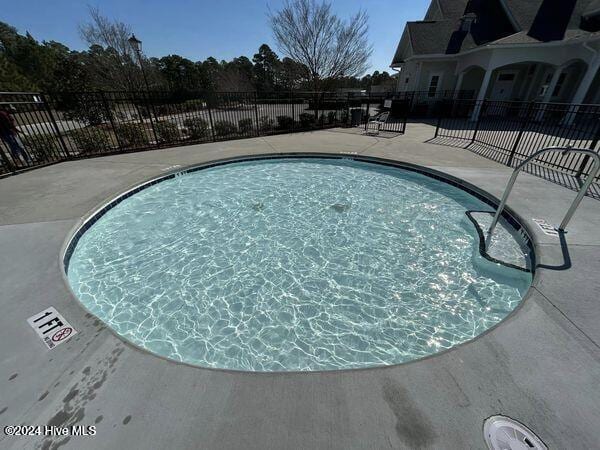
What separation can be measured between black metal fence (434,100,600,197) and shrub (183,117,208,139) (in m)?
10.4

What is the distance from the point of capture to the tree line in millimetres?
15914

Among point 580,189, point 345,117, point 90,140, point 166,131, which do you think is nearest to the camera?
point 580,189

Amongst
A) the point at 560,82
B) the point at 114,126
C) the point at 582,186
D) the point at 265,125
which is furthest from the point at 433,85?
the point at 114,126

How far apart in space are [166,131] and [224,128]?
245 cm

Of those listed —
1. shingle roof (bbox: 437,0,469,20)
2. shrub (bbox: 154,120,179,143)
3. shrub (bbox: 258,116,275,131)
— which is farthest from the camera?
shingle roof (bbox: 437,0,469,20)

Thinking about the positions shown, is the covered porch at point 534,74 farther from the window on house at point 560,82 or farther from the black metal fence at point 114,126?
the black metal fence at point 114,126

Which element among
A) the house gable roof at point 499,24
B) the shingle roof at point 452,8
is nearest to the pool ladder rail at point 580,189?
the house gable roof at point 499,24

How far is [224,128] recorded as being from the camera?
11.7 meters

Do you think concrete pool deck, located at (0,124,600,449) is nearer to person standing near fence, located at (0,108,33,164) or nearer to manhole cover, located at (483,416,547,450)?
manhole cover, located at (483,416,547,450)

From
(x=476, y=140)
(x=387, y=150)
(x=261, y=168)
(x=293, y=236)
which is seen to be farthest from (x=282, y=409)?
(x=476, y=140)

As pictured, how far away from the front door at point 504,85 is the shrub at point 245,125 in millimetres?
16897

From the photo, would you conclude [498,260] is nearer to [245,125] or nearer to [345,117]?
[245,125]

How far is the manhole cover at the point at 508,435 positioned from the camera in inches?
65.0

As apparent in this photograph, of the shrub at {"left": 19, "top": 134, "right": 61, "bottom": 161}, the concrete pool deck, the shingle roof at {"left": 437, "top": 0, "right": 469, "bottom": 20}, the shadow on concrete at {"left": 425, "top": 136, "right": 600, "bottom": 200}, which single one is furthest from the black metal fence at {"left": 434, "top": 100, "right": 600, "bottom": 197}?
the shrub at {"left": 19, "top": 134, "right": 61, "bottom": 161}
